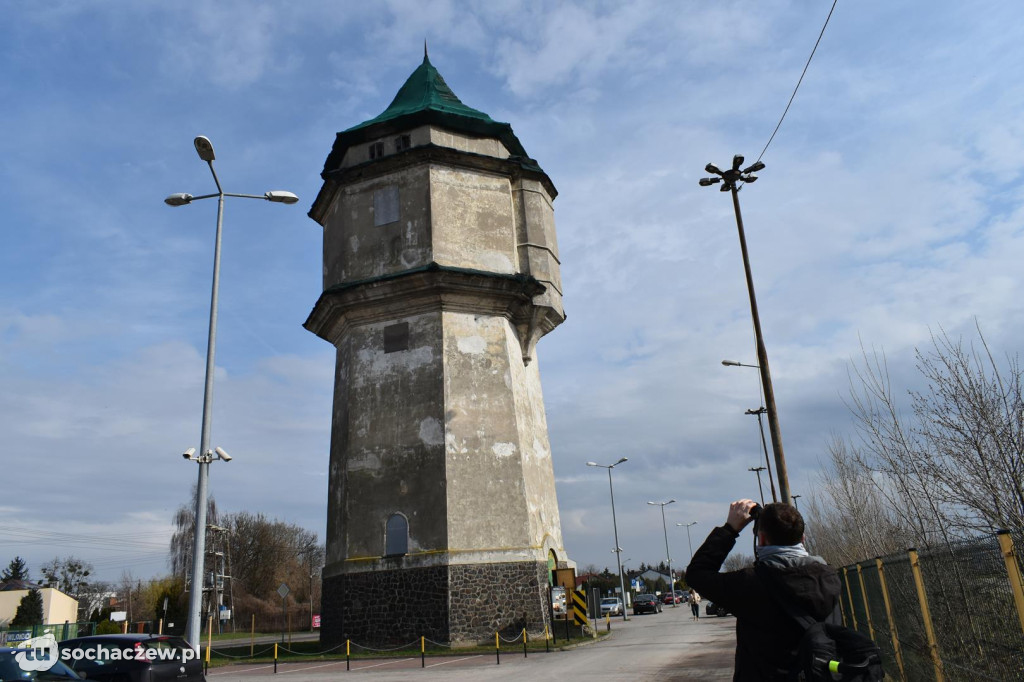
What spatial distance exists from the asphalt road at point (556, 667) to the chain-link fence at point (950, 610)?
4436 millimetres

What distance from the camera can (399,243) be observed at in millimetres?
24688

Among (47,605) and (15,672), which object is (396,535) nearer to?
(15,672)

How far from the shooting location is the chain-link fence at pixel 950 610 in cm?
557

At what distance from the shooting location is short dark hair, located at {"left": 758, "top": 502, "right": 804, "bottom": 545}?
3246mm

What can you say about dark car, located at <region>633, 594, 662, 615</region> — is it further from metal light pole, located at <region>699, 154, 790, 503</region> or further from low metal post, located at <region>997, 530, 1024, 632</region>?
low metal post, located at <region>997, 530, 1024, 632</region>

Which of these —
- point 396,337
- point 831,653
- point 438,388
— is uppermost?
point 396,337

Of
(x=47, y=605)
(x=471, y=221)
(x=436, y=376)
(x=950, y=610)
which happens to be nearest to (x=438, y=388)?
(x=436, y=376)

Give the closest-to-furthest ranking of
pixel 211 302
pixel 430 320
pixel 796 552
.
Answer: pixel 796 552, pixel 211 302, pixel 430 320

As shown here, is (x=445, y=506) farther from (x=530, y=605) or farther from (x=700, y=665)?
(x=700, y=665)

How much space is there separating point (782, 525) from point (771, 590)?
0.32 meters

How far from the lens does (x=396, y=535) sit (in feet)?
71.9

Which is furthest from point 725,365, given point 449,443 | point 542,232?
point 449,443

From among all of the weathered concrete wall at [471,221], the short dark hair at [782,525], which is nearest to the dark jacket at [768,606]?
the short dark hair at [782,525]

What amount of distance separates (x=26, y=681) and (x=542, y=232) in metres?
21.5
